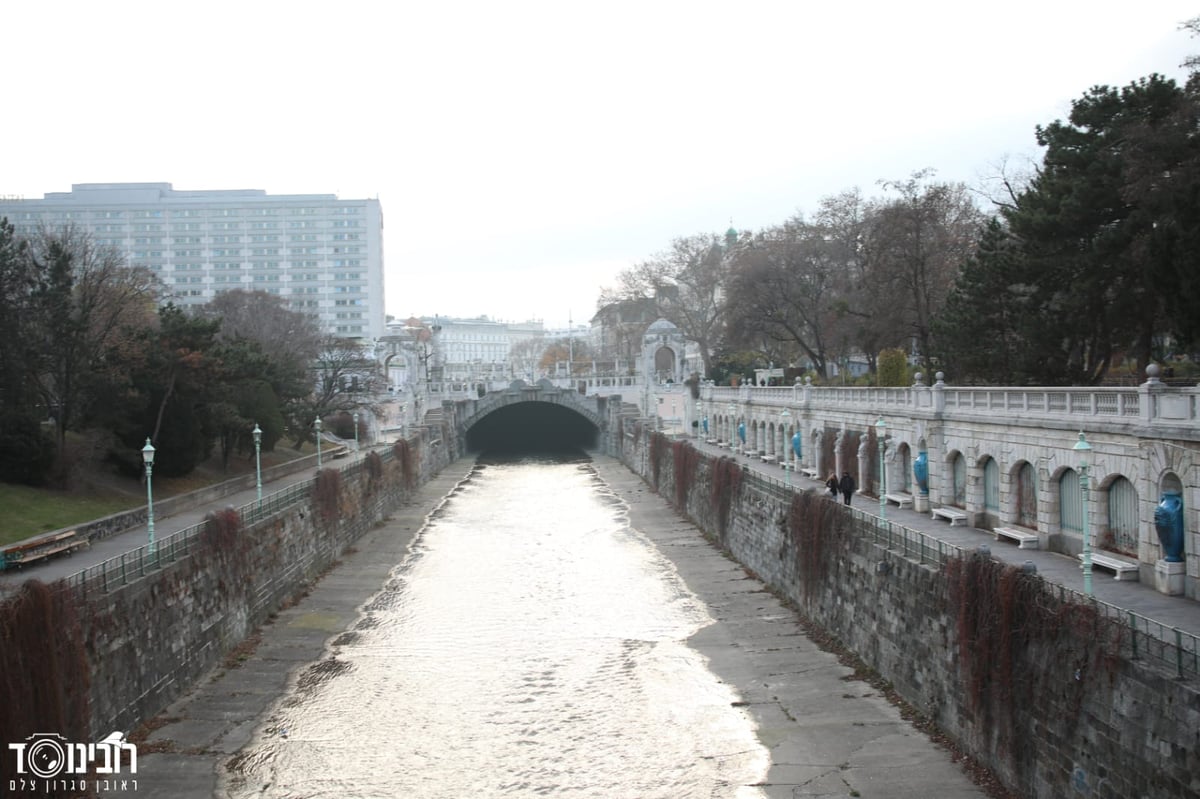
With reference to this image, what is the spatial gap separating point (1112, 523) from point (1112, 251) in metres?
11.0

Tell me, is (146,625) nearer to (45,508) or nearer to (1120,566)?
(45,508)

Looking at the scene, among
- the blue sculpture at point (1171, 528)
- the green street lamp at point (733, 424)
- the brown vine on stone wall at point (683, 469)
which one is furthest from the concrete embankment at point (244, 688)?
the green street lamp at point (733, 424)

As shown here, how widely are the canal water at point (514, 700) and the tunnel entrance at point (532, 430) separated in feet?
207

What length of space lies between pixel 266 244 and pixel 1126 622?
14721cm

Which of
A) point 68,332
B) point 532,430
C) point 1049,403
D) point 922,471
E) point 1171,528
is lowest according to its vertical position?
point 532,430

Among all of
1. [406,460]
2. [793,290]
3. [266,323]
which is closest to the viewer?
[406,460]

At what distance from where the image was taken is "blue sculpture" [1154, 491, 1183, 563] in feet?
61.3

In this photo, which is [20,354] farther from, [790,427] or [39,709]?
[790,427]

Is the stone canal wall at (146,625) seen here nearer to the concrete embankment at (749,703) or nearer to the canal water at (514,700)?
the concrete embankment at (749,703)

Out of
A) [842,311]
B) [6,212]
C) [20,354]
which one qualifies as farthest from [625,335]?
[20,354]

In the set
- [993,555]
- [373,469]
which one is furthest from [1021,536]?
[373,469]

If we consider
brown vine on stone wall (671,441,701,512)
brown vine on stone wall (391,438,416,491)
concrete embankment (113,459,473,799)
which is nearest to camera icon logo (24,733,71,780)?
concrete embankment (113,459,473,799)

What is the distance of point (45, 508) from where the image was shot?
32375 mm

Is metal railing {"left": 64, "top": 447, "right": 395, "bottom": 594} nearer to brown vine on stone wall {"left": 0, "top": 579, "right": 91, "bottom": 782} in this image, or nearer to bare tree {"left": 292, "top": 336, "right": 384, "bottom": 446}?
brown vine on stone wall {"left": 0, "top": 579, "right": 91, "bottom": 782}
